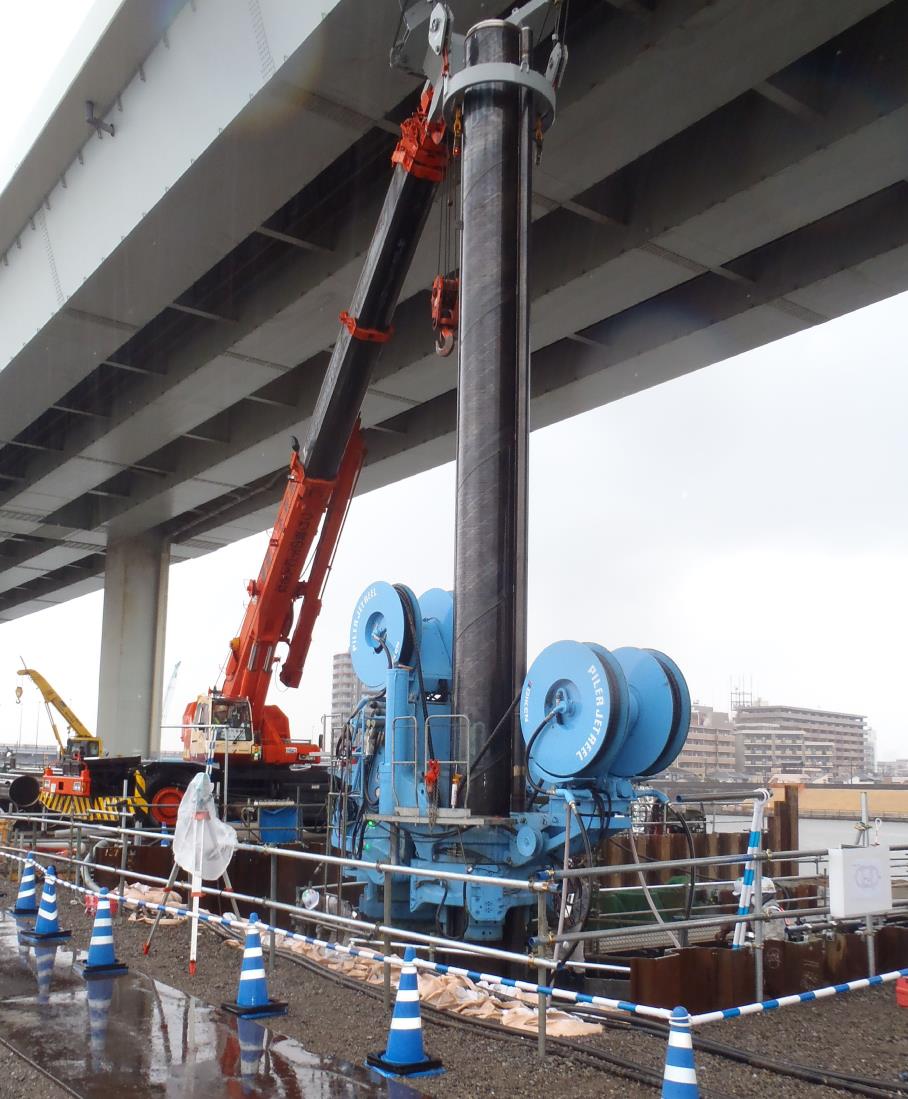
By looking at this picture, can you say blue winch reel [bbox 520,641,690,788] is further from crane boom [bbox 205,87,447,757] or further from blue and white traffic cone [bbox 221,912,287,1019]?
crane boom [bbox 205,87,447,757]

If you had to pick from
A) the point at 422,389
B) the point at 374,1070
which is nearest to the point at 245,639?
the point at 422,389

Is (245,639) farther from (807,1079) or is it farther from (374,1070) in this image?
(807,1079)

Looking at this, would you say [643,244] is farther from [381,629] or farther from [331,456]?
[381,629]

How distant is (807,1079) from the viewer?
6035 mm

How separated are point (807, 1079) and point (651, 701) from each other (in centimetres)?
499

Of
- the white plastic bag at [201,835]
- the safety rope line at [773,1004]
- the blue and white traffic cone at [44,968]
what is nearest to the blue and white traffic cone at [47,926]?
the blue and white traffic cone at [44,968]

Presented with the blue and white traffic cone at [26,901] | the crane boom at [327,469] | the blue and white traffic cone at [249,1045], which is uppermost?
the crane boom at [327,469]

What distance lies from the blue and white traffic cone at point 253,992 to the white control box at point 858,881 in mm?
4475

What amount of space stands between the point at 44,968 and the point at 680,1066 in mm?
7091

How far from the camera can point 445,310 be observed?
44.3ft

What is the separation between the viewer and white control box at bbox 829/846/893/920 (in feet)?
27.5

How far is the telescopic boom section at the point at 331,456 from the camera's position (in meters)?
14.1

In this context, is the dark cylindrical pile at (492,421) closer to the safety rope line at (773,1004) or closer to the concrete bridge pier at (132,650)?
the safety rope line at (773,1004)

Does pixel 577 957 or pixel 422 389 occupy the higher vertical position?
pixel 422 389
